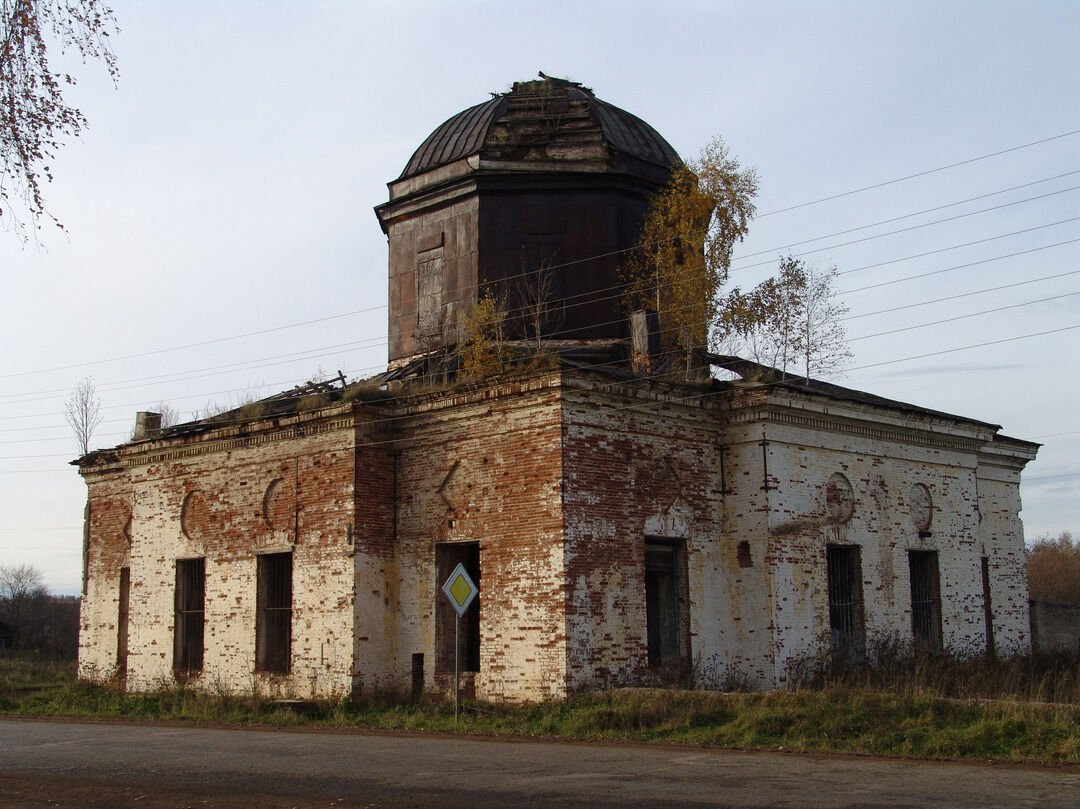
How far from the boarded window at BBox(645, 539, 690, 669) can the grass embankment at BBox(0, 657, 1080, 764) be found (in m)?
1.96

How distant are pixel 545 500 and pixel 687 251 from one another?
6850 millimetres

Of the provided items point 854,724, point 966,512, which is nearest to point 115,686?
point 854,724

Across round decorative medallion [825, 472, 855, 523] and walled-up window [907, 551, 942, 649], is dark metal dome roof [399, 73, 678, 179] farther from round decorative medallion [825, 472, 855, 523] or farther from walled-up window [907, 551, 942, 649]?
walled-up window [907, 551, 942, 649]

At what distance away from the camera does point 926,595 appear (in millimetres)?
18859

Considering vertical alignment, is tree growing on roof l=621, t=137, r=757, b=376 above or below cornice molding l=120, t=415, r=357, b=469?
above

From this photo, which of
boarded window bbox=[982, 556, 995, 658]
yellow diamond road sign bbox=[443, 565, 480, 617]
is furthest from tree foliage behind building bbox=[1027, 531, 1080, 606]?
yellow diamond road sign bbox=[443, 565, 480, 617]

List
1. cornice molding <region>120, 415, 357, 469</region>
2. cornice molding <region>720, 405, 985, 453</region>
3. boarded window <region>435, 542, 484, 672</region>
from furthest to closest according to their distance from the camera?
cornice molding <region>120, 415, 357, 469</region>, cornice molding <region>720, 405, 985, 453</region>, boarded window <region>435, 542, 484, 672</region>

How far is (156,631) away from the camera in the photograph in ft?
64.1

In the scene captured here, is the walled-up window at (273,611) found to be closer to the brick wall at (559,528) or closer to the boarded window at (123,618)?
the brick wall at (559,528)

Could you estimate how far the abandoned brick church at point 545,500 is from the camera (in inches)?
596

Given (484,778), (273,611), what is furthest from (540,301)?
(484,778)

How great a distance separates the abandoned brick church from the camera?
15.1 m

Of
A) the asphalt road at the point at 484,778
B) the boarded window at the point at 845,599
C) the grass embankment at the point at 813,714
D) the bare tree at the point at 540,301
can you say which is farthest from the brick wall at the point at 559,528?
the bare tree at the point at 540,301

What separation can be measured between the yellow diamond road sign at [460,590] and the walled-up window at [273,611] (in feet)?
16.5
